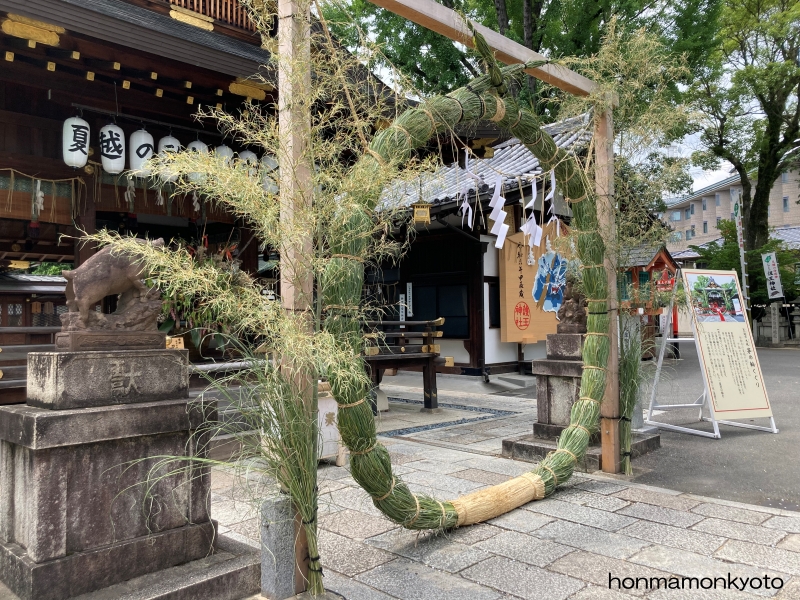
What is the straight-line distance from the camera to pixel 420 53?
18.3 metres

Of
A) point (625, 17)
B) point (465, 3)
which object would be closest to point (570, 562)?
point (625, 17)

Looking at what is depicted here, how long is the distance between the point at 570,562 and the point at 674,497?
1706 millimetres

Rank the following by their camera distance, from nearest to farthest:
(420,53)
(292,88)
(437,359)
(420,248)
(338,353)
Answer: (338,353)
(292,88)
(437,359)
(420,248)
(420,53)

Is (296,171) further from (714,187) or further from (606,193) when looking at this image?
(714,187)

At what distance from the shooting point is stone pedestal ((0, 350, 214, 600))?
8.39 feet

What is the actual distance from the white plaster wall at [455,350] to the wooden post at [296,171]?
10.1 meters

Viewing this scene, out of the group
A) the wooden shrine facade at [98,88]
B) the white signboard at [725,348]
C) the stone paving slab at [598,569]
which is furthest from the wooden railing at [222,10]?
the stone paving slab at [598,569]

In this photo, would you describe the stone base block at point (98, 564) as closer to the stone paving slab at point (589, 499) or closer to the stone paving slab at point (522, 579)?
the stone paving slab at point (522, 579)

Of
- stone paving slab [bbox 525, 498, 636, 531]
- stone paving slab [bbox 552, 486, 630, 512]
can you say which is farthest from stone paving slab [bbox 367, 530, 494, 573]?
stone paving slab [bbox 552, 486, 630, 512]

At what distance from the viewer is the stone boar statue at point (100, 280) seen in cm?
300

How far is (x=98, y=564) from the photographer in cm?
265

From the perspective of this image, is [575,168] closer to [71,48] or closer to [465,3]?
[71,48]

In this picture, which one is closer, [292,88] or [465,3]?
[292,88]

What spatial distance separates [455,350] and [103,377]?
10.4m
